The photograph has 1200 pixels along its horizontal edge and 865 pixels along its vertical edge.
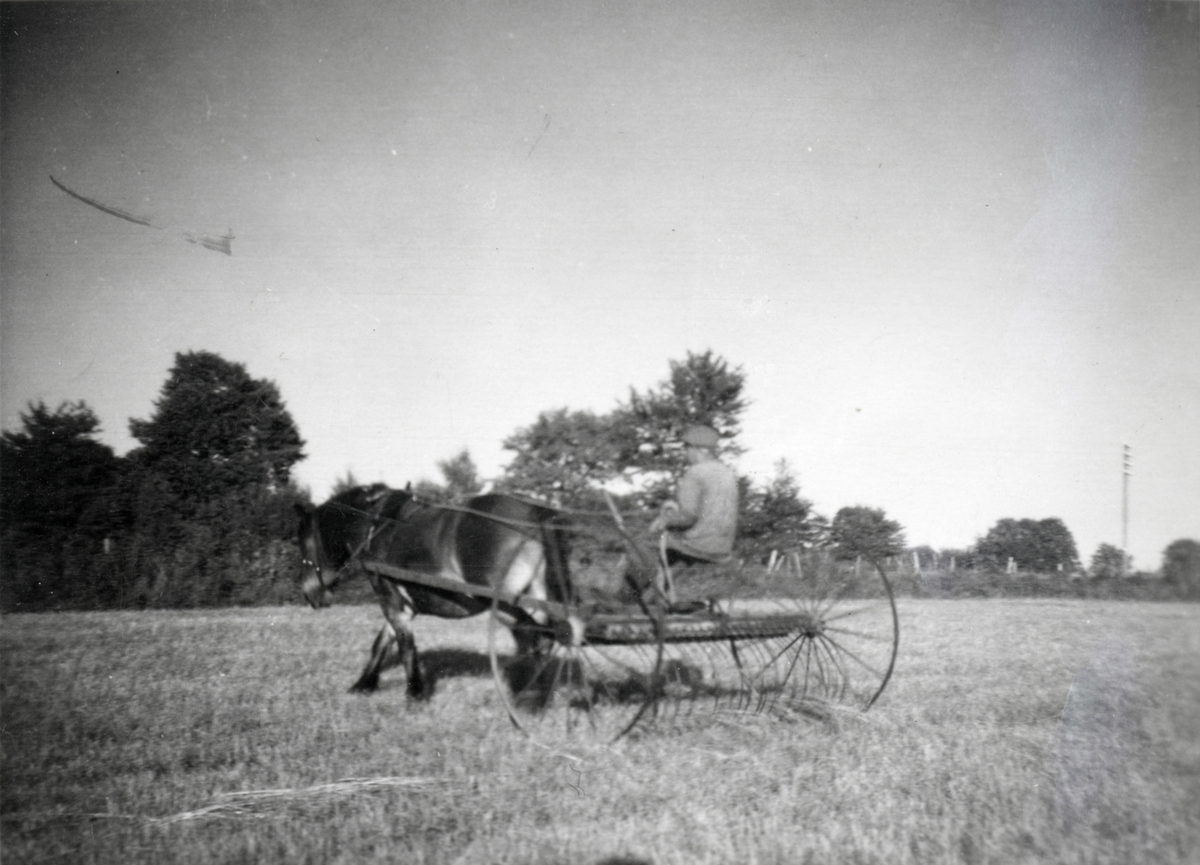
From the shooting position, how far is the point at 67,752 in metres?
5.57

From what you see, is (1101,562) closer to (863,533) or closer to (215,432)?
(863,533)

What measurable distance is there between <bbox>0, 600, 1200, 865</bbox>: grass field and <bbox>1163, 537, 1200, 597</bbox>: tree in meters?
0.12

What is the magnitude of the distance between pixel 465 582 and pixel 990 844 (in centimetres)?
465

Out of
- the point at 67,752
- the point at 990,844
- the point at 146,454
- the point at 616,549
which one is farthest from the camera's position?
the point at 146,454

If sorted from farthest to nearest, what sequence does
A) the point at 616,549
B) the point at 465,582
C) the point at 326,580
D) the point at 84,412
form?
the point at 84,412, the point at 326,580, the point at 465,582, the point at 616,549

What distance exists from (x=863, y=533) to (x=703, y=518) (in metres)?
1.48

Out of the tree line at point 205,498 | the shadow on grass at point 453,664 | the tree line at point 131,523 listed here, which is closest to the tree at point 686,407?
the tree line at point 205,498

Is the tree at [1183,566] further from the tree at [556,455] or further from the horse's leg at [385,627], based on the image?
the tree at [556,455]

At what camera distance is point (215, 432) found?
35062 mm

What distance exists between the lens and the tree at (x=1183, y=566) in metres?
3.64

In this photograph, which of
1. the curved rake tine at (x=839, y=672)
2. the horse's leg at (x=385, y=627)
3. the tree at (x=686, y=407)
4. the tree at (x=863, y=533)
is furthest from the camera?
the tree at (x=686, y=407)

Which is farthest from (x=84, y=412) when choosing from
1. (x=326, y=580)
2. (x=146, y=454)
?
(x=326, y=580)

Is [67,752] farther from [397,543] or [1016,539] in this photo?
[1016,539]

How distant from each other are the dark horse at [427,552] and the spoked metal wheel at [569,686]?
0.69 ft
